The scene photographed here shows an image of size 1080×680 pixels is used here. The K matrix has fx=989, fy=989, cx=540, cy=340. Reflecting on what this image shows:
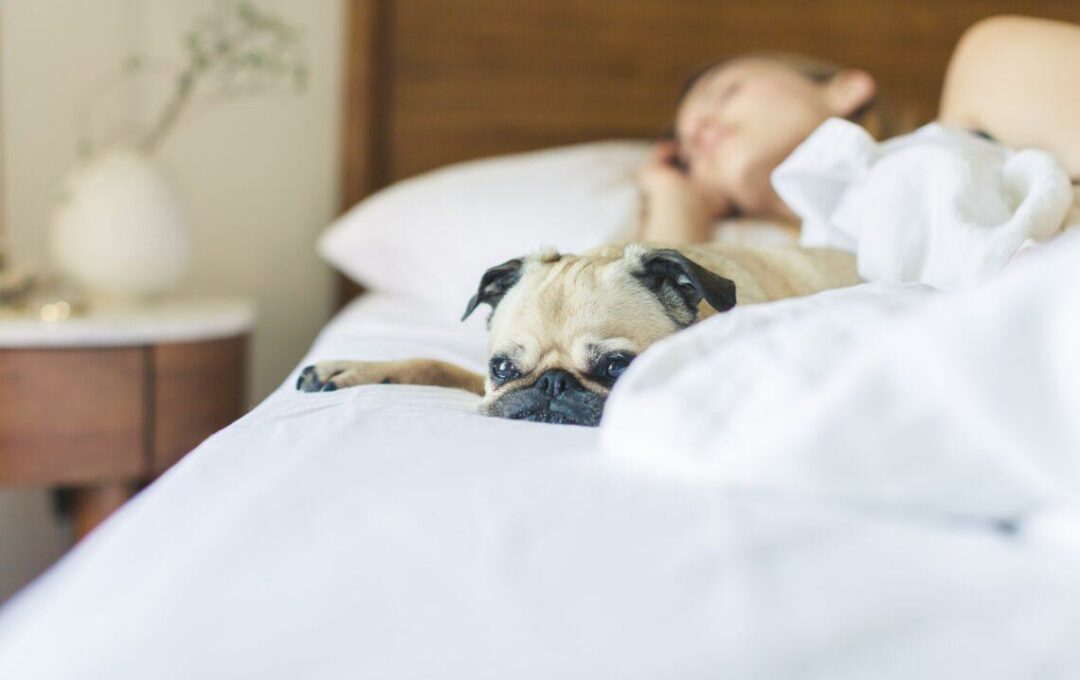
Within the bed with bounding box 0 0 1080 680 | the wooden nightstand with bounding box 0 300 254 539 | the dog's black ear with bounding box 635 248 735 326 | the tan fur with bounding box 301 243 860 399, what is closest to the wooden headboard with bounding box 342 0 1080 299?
the wooden nightstand with bounding box 0 300 254 539

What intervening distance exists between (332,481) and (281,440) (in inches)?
5.5

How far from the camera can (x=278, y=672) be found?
1.43 feet

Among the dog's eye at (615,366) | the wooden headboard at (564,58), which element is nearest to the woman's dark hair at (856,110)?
the wooden headboard at (564,58)

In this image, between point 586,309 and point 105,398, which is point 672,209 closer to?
point 586,309

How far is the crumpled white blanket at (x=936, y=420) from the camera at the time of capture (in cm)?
49

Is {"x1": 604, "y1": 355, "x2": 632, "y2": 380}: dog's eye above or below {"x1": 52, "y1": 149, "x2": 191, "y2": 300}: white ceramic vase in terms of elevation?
above

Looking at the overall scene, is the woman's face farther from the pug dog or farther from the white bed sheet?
the white bed sheet

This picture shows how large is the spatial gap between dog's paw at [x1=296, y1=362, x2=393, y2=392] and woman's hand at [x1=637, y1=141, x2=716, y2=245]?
681 mm

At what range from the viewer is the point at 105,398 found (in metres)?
1.72

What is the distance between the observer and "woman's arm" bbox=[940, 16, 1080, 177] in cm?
140

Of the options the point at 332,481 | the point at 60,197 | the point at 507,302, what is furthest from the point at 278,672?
the point at 60,197

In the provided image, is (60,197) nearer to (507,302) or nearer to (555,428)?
(507,302)

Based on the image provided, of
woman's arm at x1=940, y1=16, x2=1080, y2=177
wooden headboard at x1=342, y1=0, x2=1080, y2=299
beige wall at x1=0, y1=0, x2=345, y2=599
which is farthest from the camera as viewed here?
wooden headboard at x1=342, y1=0, x2=1080, y2=299

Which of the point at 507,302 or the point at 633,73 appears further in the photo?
the point at 633,73
